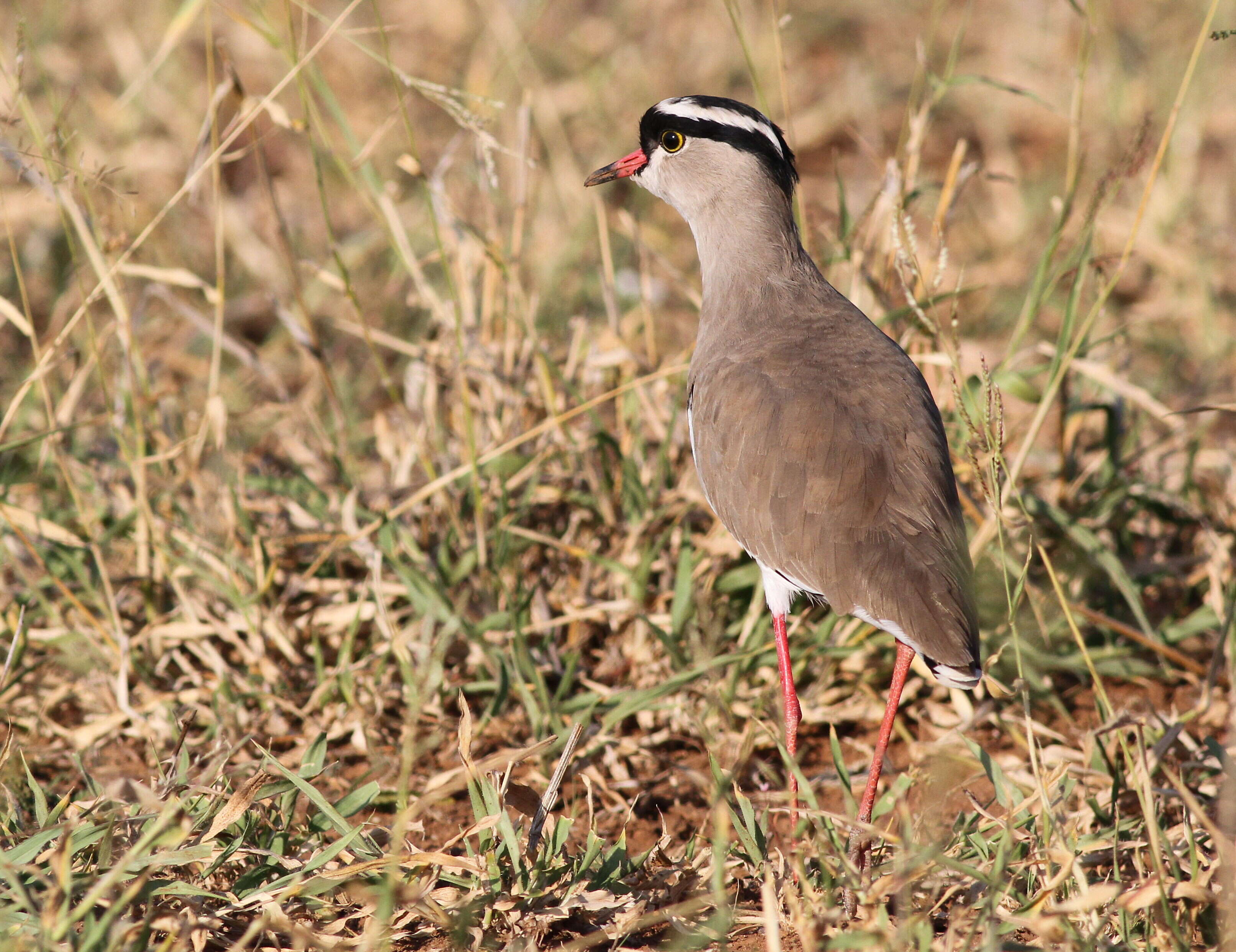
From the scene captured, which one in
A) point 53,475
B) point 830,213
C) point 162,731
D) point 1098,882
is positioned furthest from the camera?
point 830,213

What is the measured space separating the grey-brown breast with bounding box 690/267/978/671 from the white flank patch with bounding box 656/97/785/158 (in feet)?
1.90

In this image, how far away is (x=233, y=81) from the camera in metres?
3.50

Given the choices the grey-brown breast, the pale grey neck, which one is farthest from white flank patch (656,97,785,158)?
the grey-brown breast

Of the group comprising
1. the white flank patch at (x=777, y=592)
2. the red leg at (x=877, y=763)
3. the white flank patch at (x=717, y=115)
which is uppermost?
the white flank patch at (x=717, y=115)

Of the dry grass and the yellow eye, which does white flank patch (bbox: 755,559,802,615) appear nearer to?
the dry grass

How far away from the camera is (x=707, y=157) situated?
3635 millimetres

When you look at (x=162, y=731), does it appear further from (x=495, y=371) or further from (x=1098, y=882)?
(x=1098, y=882)

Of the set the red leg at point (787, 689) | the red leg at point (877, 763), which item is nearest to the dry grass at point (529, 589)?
the red leg at point (877, 763)

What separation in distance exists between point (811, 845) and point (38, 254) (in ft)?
15.0

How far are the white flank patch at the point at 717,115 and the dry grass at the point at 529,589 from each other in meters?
0.26

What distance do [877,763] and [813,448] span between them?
2.61 ft

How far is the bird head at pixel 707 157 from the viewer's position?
3.49 meters

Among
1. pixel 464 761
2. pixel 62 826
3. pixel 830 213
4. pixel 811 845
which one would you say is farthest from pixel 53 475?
pixel 830 213

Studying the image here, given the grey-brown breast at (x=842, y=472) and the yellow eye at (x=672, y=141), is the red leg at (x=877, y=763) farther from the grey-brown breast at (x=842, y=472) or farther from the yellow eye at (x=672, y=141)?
the yellow eye at (x=672, y=141)
